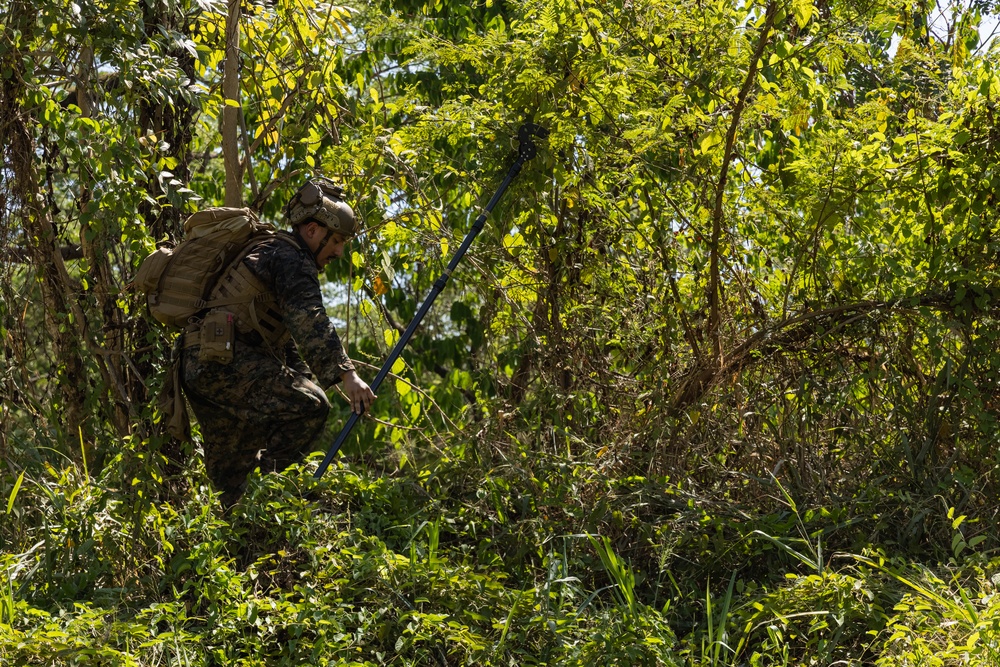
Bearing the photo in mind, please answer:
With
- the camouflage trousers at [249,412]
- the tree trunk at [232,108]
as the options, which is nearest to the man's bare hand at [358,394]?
the camouflage trousers at [249,412]

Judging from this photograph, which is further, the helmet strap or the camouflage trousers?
the helmet strap

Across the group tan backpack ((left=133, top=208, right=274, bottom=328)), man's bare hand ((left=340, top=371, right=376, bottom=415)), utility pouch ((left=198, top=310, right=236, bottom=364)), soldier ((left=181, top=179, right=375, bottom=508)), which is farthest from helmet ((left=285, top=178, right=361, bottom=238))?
man's bare hand ((left=340, top=371, right=376, bottom=415))

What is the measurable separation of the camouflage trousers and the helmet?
0.61 metres

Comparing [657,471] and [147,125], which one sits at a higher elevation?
[147,125]

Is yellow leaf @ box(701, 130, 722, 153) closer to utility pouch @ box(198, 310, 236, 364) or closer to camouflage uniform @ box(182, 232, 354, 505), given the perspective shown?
camouflage uniform @ box(182, 232, 354, 505)

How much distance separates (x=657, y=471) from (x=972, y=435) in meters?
1.39

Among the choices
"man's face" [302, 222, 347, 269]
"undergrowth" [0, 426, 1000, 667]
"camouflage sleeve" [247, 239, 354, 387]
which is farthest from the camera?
"man's face" [302, 222, 347, 269]

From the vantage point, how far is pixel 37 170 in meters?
5.30

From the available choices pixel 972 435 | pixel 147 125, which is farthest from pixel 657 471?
pixel 147 125

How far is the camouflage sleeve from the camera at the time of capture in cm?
452

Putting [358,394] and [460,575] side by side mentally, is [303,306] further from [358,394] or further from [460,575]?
[460,575]

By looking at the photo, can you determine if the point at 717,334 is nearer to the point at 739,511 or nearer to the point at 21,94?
the point at 739,511

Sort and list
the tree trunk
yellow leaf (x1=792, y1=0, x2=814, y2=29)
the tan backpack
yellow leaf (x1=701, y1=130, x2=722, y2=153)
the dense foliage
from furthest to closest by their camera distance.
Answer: the tree trunk
yellow leaf (x1=701, y1=130, x2=722, y2=153)
the tan backpack
yellow leaf (x1=792, y1=0, x2=814, y2=29)
the dense foliage

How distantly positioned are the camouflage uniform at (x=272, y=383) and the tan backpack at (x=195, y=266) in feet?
0.40
